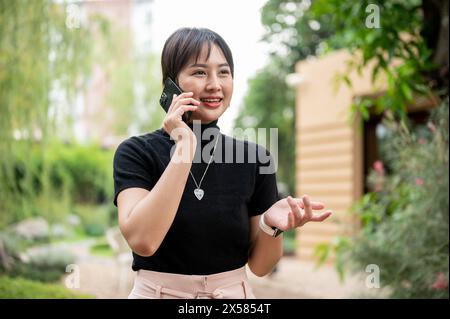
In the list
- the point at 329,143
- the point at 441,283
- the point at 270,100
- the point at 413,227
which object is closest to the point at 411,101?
the point at 413,227

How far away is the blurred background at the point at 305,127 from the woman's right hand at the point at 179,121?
347mm

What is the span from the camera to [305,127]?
10.9 m

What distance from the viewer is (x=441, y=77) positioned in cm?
371

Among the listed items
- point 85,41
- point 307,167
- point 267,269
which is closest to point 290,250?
point 307,167

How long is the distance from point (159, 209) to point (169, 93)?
35 centimetres

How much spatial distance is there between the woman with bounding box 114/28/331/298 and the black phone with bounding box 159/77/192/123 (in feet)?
0.07

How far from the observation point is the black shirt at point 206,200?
52.4 inches

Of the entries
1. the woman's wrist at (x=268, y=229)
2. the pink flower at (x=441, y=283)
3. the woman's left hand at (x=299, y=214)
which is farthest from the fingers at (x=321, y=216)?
the pink flower at (x=441, y=283)

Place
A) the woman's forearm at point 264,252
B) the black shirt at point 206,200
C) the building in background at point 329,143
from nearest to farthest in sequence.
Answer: the black shirt at point 206,200 → the woman's forearm at point 264,252 → the building in background at point 329,143

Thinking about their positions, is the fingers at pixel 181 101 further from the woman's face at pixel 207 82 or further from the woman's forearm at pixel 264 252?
the woman's forearm at pixel 264 252

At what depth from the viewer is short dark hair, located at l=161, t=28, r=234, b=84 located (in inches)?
55.6

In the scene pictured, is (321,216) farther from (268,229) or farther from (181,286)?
(181,286)

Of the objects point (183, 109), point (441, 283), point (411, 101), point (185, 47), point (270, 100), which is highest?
point (185, 47)

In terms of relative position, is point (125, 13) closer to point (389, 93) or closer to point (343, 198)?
point (343, 198)
